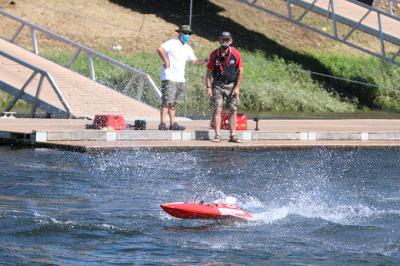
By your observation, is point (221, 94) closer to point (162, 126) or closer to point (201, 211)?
point (162, 126)

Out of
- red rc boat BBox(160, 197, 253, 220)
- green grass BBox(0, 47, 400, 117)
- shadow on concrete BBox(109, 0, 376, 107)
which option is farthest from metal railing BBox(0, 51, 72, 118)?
shadow on concrete BBox(109, 0, 376, 107)

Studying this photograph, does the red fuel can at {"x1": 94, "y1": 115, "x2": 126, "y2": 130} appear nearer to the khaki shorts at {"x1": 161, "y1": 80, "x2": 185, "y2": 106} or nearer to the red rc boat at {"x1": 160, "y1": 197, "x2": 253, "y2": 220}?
the khaki shorts at {"x1": 161, "y1": 80, "x2": 185, "y2": 106}

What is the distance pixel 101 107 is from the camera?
23922 millimetres

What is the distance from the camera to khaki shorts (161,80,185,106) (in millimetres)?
19719

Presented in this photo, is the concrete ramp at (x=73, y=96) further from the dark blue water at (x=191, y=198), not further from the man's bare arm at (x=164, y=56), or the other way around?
the dark blue water at (x=191, y=198)

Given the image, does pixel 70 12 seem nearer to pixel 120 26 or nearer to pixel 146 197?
pixel 120 26

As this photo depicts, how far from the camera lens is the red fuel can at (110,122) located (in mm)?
20047

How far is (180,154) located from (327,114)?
1361 centimetres

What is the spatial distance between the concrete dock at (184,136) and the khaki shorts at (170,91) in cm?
53

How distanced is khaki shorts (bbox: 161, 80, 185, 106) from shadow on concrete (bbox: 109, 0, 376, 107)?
16.2 metres

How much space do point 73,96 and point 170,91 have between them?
483cm

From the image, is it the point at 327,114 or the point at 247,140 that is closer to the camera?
the point at 247,140

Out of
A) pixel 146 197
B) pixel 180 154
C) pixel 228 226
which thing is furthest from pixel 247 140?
pixel 228 226

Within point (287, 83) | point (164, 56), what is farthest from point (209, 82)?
point (287, 83)
